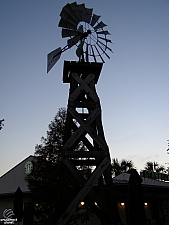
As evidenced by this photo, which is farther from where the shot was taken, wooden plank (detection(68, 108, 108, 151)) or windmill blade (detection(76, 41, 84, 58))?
windmill blade (detection(76, 41, 84, 58))

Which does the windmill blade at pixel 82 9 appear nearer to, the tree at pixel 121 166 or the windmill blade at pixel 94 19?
the windmill blade at pixel 94 19

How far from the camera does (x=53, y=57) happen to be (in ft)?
29.5

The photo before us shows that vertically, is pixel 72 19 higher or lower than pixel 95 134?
higher

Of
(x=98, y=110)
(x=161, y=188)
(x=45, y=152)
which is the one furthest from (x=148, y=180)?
(x=98, y=110)

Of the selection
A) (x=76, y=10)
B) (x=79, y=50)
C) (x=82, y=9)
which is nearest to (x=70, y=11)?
(x=76, y=10)

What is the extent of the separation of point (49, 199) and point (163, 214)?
→ 39.0 ft

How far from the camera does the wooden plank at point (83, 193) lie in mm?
6645

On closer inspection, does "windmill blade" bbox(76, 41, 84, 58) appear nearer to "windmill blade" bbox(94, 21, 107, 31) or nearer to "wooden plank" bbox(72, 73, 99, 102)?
"windmill blade" bbox(94, 21, 107, 31)

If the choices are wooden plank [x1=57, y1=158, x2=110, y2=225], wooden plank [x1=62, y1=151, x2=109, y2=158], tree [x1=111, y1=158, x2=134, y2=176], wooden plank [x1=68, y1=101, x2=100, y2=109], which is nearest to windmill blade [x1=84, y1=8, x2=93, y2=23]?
wooden plank [x1=68, y1=101, x2=100, y2=109]

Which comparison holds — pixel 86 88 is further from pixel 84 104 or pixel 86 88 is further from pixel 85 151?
pixel 85 151

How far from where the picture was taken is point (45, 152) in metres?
12.0

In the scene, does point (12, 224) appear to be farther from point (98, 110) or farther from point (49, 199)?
point (98, 110)

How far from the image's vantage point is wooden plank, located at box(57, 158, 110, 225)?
6.64 meters

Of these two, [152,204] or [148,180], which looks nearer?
[152,204]
